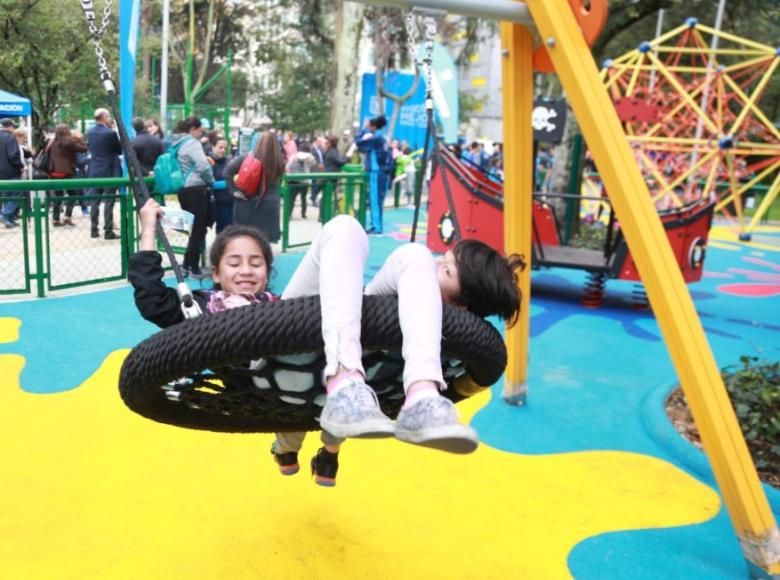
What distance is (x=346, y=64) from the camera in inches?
578

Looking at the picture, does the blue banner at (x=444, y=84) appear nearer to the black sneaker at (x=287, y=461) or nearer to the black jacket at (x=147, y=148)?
the black jacket at (x=147, y=148)

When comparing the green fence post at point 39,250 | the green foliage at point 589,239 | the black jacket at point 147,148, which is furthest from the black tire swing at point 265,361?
the green foliage at point 589,239

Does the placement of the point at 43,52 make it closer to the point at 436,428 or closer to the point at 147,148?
the point at 147,148

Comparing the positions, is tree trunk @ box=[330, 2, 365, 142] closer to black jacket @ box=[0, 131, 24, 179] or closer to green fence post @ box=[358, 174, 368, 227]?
green fence post @ box=[358, 174, 368, 227]

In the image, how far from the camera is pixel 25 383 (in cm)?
472

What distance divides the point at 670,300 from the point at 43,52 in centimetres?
1312

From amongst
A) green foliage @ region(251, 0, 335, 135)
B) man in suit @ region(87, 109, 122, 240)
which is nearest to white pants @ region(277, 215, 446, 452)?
man in suit @ region(87, 109, 122, 240)

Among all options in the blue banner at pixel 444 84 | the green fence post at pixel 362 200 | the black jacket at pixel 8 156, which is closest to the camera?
the black jacket at pixel 8 156

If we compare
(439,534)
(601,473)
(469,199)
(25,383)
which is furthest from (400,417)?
(469,199)

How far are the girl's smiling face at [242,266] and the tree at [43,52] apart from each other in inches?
469

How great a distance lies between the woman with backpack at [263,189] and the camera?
7.18 m

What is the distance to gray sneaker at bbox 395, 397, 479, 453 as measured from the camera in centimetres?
185

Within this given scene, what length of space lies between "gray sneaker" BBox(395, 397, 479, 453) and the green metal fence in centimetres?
527

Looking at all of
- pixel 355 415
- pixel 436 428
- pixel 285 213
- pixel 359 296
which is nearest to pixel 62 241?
pixel 285 213
